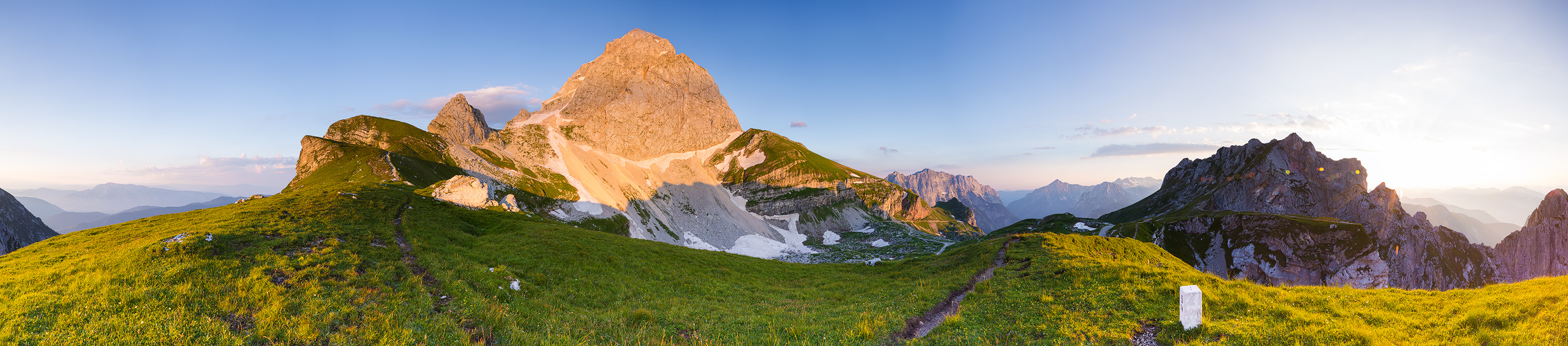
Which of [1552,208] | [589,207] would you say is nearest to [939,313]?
[589,207]

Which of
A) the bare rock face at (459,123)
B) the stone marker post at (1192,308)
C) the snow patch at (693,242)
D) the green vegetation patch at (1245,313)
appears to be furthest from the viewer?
the bare rock face at (459,123)

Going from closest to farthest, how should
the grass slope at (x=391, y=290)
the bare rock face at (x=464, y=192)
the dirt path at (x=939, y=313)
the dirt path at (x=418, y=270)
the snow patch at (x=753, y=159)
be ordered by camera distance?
the grass slope at (x=391, y=290)
the dirt path at (x=939, y=313)
the dirt path at (x=418, y=270)
the bare rock face at (x=464, y=192)
the snow patch at (x=753, y=159)

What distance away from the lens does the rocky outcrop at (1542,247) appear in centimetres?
8031

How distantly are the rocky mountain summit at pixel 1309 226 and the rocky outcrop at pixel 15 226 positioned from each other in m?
185

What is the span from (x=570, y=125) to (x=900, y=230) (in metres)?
119

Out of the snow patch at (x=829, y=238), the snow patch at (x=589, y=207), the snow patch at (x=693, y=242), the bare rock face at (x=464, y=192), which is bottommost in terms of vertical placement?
the snow patch at (x=829, y=238)

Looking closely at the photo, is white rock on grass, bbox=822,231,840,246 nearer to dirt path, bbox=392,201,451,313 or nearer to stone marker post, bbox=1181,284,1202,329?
dirt path, bbox=392,201,451,313

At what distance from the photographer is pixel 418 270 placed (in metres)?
19.8

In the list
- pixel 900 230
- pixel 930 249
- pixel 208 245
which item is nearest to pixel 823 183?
pixel 900 230

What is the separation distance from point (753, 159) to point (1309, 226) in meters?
160

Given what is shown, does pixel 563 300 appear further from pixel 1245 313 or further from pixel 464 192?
pixel 464 192

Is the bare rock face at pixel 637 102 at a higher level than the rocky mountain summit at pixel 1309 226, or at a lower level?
higher

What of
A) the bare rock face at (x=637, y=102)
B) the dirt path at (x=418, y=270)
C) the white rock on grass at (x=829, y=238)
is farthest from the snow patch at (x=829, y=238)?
the dirt path at (x=418, y=270)

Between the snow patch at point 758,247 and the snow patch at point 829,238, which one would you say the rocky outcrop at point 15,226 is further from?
the snow patch at point 829,238
